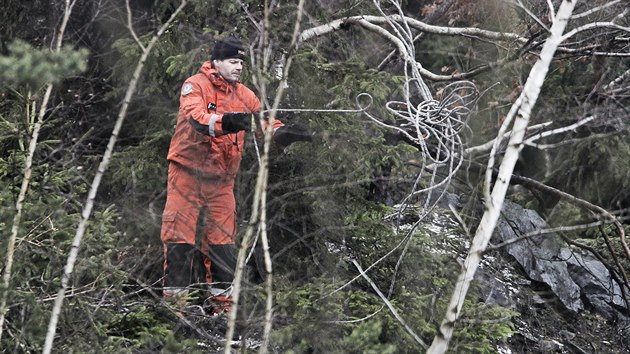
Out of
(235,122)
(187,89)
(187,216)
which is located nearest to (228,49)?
(187,89)

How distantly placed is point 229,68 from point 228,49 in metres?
0.14

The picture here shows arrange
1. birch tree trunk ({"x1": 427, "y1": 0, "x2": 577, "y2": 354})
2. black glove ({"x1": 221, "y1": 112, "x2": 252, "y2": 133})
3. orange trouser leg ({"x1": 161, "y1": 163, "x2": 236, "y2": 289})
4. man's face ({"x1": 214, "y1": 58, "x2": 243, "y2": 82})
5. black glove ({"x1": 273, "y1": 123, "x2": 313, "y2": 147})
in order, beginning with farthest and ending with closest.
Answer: orange trouser leg ({"x1": 161, "y1": 163, "x2": 236, "y2": 289})
man's face ({"x1": 214, "y1": 58, "x2": 243, "y2": 82})
black glove ({"x1": 273, "y1": 123, "x2": 313, "y2": 147})
black glove ({"x1": 221, "y1": 112, "x2": 252, "y2": 133})
birch tree trunk ({"x1": 427, "y1": 0, "x2": 577, "y2": 354})

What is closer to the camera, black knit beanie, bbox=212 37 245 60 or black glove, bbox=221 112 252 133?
black glove, bbox=221 112 252 133

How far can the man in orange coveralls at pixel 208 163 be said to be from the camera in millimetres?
7160

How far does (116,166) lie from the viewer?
27.1 feet

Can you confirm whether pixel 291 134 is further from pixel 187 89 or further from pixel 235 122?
pixel 187 89

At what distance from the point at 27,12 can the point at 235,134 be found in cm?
276

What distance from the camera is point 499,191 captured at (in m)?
5.68

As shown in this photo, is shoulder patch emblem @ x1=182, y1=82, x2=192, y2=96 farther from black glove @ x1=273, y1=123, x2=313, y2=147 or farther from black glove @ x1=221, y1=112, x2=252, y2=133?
black glove @ x1=273, y1=123, x2=313, y2=147

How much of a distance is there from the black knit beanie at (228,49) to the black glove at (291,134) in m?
0.60

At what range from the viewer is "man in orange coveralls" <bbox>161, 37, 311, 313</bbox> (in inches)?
282

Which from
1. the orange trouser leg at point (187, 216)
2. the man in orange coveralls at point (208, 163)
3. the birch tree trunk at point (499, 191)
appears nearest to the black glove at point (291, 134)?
the man in orange coveralls at point (208, 163)

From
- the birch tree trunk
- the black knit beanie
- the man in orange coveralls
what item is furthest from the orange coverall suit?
the birch tree trunk

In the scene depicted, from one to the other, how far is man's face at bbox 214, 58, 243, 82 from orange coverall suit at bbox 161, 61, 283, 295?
5 cm
